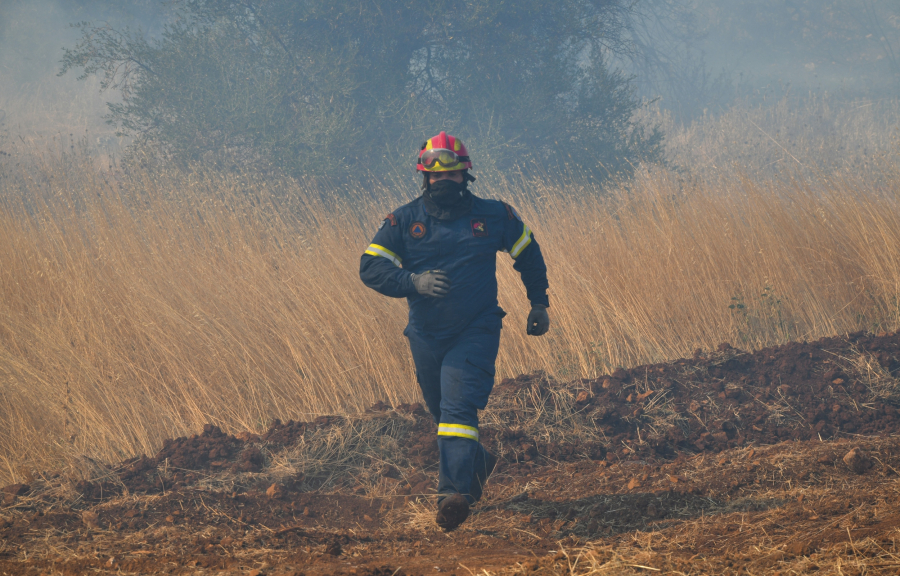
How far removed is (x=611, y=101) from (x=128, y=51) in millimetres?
9048

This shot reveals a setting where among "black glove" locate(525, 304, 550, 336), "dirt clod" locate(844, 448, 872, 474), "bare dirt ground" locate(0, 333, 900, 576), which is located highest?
"black glove" locate(525, 304, 550, 336)

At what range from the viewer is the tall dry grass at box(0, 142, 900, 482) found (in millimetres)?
4781

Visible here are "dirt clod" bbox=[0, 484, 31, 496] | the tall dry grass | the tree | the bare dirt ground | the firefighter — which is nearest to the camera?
the bare dirt ground

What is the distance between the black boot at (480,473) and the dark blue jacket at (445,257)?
66cm

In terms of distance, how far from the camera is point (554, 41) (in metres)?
12.5

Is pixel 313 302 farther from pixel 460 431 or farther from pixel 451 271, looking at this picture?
pixel 460 431

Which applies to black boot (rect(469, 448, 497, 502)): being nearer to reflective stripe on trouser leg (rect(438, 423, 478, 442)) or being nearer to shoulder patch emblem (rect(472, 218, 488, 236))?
reflective stripe on trouser leg (rect(438, 423, 478, 442))

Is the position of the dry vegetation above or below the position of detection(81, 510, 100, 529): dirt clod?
above

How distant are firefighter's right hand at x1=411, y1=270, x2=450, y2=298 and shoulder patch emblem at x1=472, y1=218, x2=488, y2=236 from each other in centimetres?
34

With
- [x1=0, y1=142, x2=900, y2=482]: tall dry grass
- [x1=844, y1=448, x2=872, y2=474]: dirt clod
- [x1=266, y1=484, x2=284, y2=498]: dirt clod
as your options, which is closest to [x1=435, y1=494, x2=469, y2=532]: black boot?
[x1=266, y1=484, x2=284, y2=498]: dirt clod

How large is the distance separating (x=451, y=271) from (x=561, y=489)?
1.40 m

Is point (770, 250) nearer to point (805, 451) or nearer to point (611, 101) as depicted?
point (805, 451)

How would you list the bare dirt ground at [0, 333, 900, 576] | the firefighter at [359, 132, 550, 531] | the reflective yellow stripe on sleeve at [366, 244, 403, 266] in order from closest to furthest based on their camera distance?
the bare dirt ground at [0, 333, 900, 576] < the firefighter at [359, 132, 550, 531] < the reflective yellow stripe on sleeve at [366, 244, 403, 266]

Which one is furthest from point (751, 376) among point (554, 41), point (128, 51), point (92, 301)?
point (128, 51)
